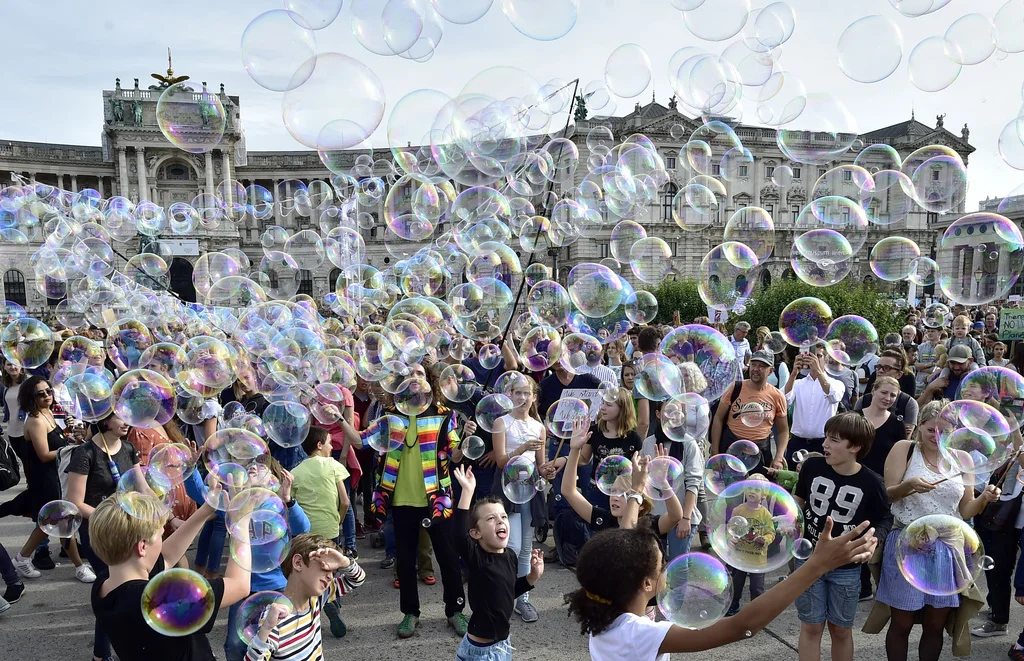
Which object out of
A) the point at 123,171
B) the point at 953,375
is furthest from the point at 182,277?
the point at 953,375

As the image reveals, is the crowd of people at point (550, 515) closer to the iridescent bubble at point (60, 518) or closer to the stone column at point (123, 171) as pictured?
the iridescent bubble at point (60, 518)

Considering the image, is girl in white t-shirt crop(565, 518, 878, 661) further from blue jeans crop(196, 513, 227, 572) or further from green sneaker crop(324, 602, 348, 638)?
blue jeans crop(196, 513, 227, 572)

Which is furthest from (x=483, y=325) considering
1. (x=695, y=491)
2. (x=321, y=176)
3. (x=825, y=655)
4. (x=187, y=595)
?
(x=321, y=176)

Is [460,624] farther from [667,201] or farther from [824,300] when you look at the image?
[667,201]

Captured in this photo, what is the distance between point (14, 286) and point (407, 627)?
193ft

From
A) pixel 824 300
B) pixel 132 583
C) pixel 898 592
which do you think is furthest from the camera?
pixel 824 300

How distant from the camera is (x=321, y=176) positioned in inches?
2205

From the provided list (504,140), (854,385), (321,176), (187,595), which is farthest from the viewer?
(321,176)

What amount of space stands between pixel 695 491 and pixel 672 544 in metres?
0.36

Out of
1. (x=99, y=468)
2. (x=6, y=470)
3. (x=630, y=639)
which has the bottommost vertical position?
(x=6, y=470)

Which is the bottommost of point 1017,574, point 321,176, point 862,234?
point 1017,574

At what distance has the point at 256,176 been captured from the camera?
5731 cm

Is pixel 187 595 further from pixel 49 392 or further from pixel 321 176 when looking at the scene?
pixel 321 176

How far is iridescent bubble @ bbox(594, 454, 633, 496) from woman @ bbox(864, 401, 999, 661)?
132 centimetres
